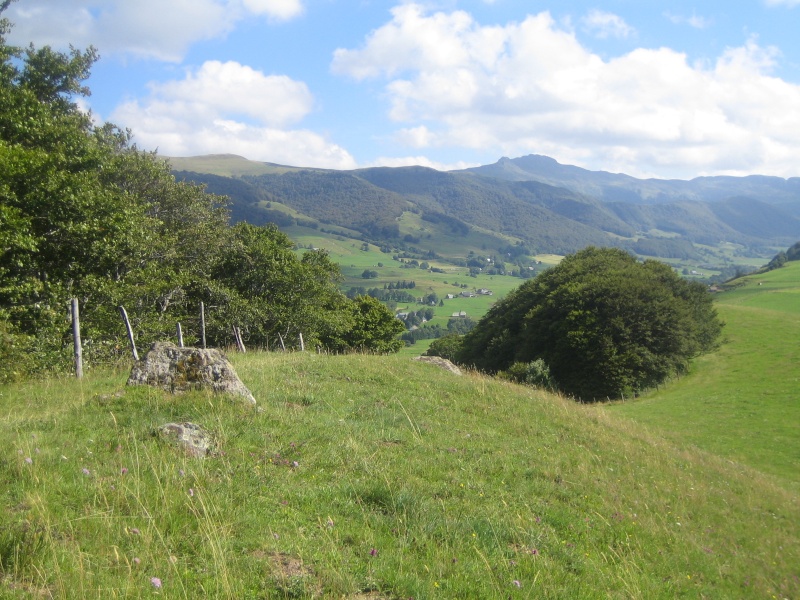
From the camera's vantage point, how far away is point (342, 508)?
242 inches

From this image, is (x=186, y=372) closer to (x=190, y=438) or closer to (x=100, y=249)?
(x=190, y=438)

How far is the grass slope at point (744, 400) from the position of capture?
2517 cm

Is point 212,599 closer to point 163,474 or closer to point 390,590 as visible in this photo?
point 390,590

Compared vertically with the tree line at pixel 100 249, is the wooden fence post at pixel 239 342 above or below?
below

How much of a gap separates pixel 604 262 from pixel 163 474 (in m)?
60.7

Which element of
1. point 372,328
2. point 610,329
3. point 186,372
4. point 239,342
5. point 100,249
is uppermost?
point 100,249

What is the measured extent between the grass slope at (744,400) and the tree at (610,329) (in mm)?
2762

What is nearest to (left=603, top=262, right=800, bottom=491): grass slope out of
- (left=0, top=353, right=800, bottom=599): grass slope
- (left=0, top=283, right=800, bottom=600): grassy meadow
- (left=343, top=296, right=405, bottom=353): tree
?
(left=0, top=283, right=800, bottom=600): grassy meadow

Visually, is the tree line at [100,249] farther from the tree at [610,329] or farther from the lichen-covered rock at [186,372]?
the tree at [610,329]

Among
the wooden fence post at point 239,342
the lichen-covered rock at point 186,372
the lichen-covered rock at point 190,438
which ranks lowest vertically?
the wooden fence post at point 239,342

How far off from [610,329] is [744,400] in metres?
13.2

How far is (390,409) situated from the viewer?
12469 millimetres

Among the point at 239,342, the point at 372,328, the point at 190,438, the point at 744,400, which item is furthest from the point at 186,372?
the point at 372,328

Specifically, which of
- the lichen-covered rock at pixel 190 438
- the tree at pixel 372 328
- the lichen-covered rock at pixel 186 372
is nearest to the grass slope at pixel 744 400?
the lichen-covered rock at pixel 186 372
